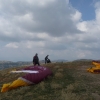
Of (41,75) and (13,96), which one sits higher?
(41,75)

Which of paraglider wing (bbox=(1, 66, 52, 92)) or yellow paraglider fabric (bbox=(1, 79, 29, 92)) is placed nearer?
yellow paraglider fabric (bbox=(1, 79, 29, 92))

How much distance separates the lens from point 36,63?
29000 millimetres

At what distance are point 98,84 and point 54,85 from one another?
3518mm

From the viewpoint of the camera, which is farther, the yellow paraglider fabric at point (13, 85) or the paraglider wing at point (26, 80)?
the paraglider wing at point (26, 80)

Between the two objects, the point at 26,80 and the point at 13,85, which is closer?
the point at 13,85

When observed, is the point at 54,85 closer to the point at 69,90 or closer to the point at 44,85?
the point at 44,85

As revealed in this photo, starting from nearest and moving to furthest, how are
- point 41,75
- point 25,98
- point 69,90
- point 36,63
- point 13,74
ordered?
point 25,98 < point 69,90 < point 41,75 < point 13,74 < point 36,63

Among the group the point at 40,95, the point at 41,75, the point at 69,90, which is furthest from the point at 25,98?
the point at 41,75

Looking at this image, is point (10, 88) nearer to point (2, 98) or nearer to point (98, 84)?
point (2, 98)

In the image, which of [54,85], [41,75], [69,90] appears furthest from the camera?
[41,75]

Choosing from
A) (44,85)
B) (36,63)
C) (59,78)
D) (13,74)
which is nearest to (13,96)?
(44,85)

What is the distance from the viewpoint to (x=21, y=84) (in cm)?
1662

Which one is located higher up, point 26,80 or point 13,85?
point 26,80

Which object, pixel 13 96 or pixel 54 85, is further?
pixel 54 85
